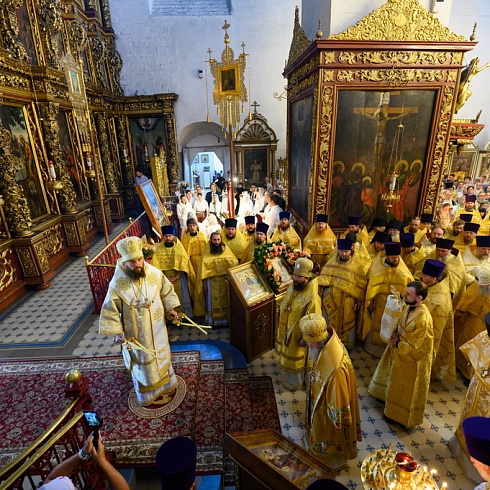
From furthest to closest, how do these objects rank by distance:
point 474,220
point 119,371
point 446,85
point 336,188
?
point 474,220
point 336,188
point 446,85
point 119,371

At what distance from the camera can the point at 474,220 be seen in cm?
826

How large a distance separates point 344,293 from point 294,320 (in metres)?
1.42

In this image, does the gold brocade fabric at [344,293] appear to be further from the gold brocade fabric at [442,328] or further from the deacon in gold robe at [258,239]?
the deacon in gold robe at [258,239]

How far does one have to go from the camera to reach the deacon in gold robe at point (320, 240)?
22.4ft

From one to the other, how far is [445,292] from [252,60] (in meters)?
14.4

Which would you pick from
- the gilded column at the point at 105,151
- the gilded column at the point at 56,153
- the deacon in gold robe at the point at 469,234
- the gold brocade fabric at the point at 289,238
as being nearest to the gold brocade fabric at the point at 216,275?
the gold brocade fabric at the point at 289,238

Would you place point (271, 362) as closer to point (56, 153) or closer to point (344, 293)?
point (344, 293)

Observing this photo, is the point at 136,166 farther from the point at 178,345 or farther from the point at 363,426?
the point at 363,426

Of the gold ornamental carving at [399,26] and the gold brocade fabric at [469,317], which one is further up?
the gold ornamental carving at [399,26]

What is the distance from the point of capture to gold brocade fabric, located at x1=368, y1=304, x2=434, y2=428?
3492mm

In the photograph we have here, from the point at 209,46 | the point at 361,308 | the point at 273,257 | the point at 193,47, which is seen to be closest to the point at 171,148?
the point at 193,47

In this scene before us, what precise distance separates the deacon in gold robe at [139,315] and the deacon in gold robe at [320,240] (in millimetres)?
3780

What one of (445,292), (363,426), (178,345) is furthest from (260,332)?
(445,292)

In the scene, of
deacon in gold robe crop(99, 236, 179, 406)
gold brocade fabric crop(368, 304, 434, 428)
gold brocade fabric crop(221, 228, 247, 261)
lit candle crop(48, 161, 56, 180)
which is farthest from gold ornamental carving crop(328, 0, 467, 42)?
lit candle crop(48, 161, 56, 180)
